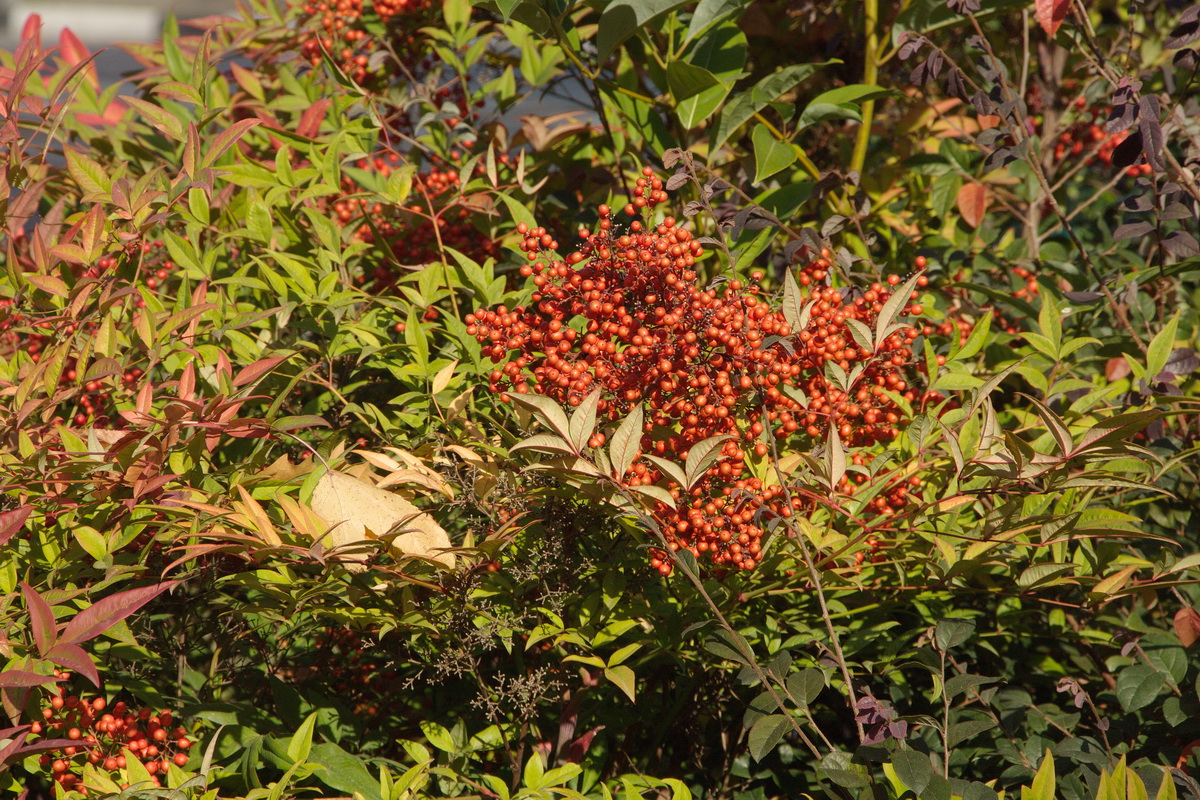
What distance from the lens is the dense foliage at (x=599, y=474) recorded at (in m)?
1.07

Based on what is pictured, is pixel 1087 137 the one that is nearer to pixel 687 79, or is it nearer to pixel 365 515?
pixel 687 79

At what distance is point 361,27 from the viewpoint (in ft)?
6.66

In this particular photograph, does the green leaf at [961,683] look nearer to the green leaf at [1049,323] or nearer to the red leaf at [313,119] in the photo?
the green leaf at [1049,323]

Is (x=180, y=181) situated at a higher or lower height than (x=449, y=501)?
higher

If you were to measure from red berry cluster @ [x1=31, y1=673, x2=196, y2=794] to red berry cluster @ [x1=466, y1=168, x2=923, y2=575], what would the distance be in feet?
2.03

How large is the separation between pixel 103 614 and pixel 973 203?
1.45 meters

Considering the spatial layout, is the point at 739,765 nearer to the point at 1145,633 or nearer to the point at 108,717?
the point at 1145,633

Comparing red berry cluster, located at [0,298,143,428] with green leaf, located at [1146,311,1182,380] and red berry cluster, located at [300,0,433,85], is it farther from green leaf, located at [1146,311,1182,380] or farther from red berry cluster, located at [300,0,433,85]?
green leaf, located at [1146,311,1182,380]

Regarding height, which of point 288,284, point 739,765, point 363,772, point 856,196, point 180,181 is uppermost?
point 180,181

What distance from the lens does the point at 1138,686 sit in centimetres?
120

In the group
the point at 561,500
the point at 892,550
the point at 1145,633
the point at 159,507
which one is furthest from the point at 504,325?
the point at 1145,633

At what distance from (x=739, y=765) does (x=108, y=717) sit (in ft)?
2.77

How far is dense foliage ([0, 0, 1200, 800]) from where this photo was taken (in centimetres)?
107

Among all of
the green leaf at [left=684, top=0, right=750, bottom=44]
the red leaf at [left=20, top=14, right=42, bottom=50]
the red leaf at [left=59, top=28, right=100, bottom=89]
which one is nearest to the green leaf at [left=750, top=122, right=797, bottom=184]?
the green leaf at [left=684, top=0, right=750, bottom=44]
